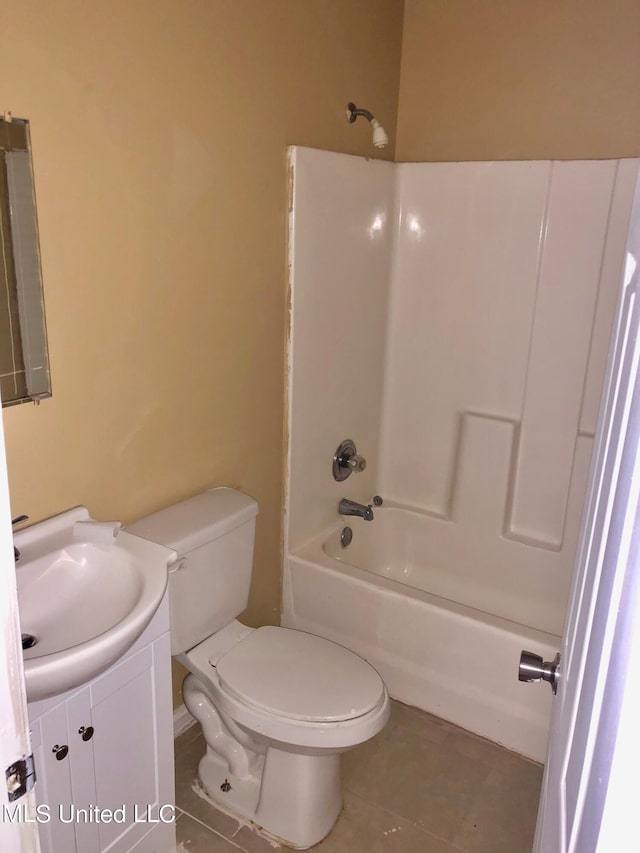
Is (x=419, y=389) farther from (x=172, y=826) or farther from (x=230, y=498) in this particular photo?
(x=172, y=826)

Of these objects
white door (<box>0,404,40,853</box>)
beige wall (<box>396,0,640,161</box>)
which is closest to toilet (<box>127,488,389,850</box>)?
white door (<box>0,404,40,853</box>)

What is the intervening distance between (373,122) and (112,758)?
6.79 ft

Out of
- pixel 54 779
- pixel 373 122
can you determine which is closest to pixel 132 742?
pixel 54 779

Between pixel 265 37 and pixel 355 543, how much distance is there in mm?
1807

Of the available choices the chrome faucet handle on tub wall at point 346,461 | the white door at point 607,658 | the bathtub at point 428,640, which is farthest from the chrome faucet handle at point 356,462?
the white door at point 607,658

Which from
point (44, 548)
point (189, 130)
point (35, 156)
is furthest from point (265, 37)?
point (44, 548)

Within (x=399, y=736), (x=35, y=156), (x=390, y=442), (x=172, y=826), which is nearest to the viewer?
(x=35, y=156)

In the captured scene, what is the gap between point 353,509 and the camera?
2.66 meters

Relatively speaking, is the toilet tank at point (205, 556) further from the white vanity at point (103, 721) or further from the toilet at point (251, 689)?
the white vanity at point (103, 721)

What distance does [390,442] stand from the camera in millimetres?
2963

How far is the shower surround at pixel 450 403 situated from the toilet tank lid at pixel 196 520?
1.45 ft

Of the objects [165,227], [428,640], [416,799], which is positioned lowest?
[416,799]

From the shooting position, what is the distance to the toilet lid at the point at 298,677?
68.7 inches

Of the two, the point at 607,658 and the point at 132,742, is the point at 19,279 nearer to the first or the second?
the point at 132,742
